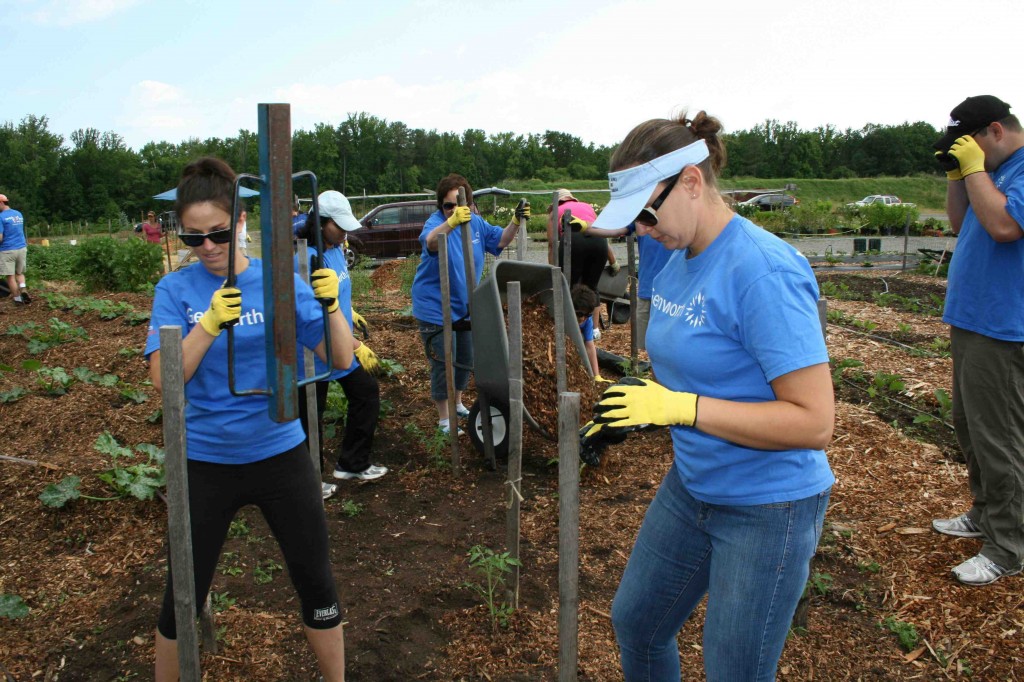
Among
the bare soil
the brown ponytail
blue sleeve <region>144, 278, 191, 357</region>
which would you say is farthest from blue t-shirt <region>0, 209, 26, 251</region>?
the brown ponytail

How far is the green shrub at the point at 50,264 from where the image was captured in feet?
47.9

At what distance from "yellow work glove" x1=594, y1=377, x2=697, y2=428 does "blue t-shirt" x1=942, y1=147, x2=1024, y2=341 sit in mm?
1988

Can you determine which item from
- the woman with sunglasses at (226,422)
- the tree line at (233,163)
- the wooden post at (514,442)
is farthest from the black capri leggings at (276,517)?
the tree line at (233,163)

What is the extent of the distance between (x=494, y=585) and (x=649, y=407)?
5.85 feet

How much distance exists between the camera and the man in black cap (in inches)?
114

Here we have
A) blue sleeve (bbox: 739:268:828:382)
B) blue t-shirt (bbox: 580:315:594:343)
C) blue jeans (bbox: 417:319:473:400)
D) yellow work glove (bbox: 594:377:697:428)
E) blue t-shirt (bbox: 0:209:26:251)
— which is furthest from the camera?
blue t-shirt (bbox: 0:209:26:251)

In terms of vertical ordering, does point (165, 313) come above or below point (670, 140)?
below

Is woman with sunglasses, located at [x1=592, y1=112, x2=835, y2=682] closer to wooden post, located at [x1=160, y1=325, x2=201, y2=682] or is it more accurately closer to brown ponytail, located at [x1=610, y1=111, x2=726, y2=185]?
brown ponytail, located at [x1=610, y1=111, x2=726, y2=185]

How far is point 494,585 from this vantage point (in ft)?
10.1

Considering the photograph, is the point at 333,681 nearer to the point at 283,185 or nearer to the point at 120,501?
the point at 283,185

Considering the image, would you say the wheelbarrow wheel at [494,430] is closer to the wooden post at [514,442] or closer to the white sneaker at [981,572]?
the wooden post at [514,442]

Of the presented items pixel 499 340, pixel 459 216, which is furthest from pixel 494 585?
pixel 459 216

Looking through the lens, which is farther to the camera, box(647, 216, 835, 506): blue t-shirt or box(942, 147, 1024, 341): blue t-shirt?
box(942, 147, 1024, 341): blue t-shirt

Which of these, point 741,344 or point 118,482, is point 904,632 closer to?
point 741,344
